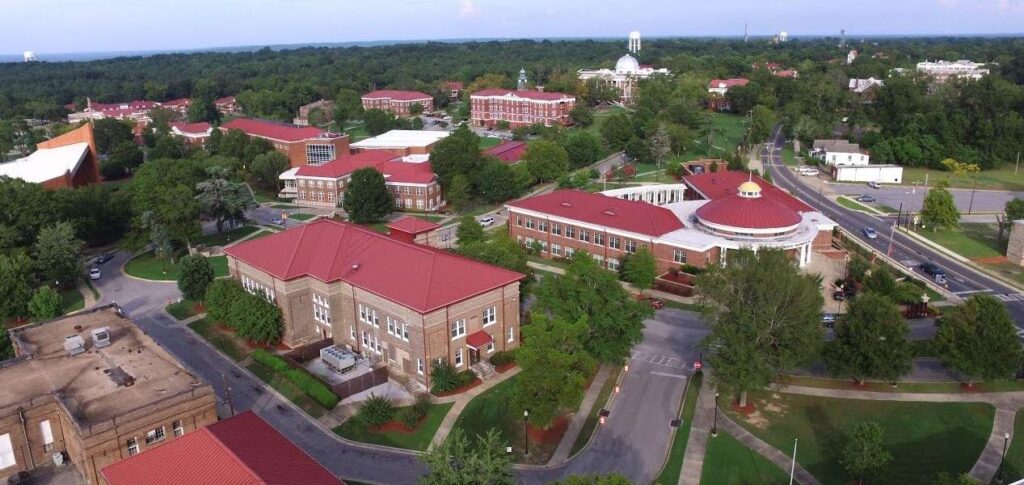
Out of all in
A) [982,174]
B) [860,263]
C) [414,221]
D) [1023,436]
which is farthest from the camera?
[982,174]

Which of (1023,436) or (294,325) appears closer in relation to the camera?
(1023,436)

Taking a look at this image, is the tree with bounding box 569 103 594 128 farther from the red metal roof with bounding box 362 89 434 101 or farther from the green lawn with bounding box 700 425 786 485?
the green lawn with bounding box 700 425 786 485

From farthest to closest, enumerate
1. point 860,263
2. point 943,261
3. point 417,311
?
point 943,261, point 860,263, point 417,311

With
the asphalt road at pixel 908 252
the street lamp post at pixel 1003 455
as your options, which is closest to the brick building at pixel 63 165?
the asphalt road at pixel 908 252

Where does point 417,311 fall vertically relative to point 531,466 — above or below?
above

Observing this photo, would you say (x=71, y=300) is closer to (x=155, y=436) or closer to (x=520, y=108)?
(x=155, y=436)

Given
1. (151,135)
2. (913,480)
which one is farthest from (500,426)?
(151,135)

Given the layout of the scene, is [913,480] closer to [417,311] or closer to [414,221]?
[417,311]

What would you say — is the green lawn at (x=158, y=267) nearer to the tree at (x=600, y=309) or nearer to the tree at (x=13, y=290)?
the tree at (x=13, y=290)
